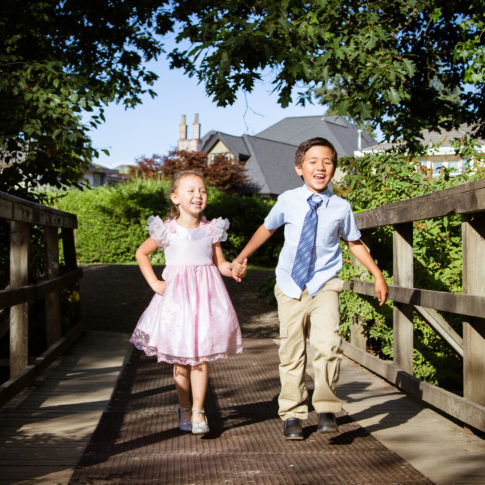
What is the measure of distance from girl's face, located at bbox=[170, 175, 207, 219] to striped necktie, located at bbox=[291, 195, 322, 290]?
61 cm

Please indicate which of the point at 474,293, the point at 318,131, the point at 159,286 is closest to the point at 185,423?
the point at 159,286

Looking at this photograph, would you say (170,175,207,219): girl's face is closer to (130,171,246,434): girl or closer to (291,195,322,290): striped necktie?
(130,171,246,434): girl

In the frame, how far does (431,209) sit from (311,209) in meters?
0.72

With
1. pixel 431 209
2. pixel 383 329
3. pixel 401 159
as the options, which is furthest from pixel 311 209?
pixel 401 159

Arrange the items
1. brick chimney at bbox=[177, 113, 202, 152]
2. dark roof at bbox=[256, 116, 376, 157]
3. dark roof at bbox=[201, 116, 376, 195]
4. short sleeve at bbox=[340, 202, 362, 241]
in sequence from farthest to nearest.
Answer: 1. brick chimney at bbox=[177, 113, 202, 152]
2. dark roof at bbox=[256, 116, 376, 157]
3. dark roof at bbox=[201, 116, 376, 195]
4. short sleeve at bbox=[340, 202, 362, 241]

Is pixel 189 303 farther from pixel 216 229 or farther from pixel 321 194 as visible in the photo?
pixel 321 194

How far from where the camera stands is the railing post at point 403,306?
14.1ft

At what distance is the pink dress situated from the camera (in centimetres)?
343

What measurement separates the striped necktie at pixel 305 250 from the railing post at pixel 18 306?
2044 mm

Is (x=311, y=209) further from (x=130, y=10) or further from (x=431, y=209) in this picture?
(x=130, y=10)

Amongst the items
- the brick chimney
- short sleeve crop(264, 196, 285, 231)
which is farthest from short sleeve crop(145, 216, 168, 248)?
the brick chimney

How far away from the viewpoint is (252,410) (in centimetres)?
407

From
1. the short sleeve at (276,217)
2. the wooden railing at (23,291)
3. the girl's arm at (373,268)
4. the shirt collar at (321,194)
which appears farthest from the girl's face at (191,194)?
the wooden railing at (23,291)

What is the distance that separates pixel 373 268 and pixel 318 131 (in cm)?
4754
